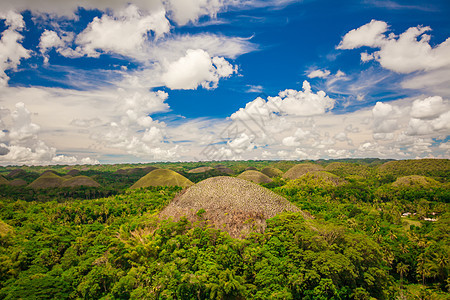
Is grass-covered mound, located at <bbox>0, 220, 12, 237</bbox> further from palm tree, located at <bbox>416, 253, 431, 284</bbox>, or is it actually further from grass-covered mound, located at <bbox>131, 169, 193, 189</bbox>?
palm tree, located at <bbox>416, 253, 431, 284</bbox>

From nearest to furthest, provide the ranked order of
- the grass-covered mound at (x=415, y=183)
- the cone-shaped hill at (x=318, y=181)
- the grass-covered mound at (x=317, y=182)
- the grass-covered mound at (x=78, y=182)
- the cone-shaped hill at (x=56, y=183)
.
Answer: the grass-covered mound at (x=317, y=182)
the grass-covered mound at (x=415, y=183)
the cone-shaped hill at (x=318, y=181)
the cone-shaped hill at (x=56, y=183)
the grass-covered mound at (x=78, y=182)

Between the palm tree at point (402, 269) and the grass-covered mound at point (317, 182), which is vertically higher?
the grass-covered mound at point (317, 182)

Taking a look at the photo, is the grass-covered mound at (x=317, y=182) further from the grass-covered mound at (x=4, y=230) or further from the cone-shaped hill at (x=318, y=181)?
the grass-covered mound at (x=4, y=230)

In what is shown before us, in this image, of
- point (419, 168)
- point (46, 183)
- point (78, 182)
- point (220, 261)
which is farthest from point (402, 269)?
point (419, 168)

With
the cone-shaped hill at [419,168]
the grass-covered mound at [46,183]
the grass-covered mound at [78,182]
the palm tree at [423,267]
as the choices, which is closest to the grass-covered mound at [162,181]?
the grass-covered mound at [78,182]

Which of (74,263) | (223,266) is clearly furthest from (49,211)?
(223,266)

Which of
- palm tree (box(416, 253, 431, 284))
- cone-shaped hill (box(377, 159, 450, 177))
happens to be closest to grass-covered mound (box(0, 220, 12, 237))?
palm tree (box(416, 253, 431, 284))
